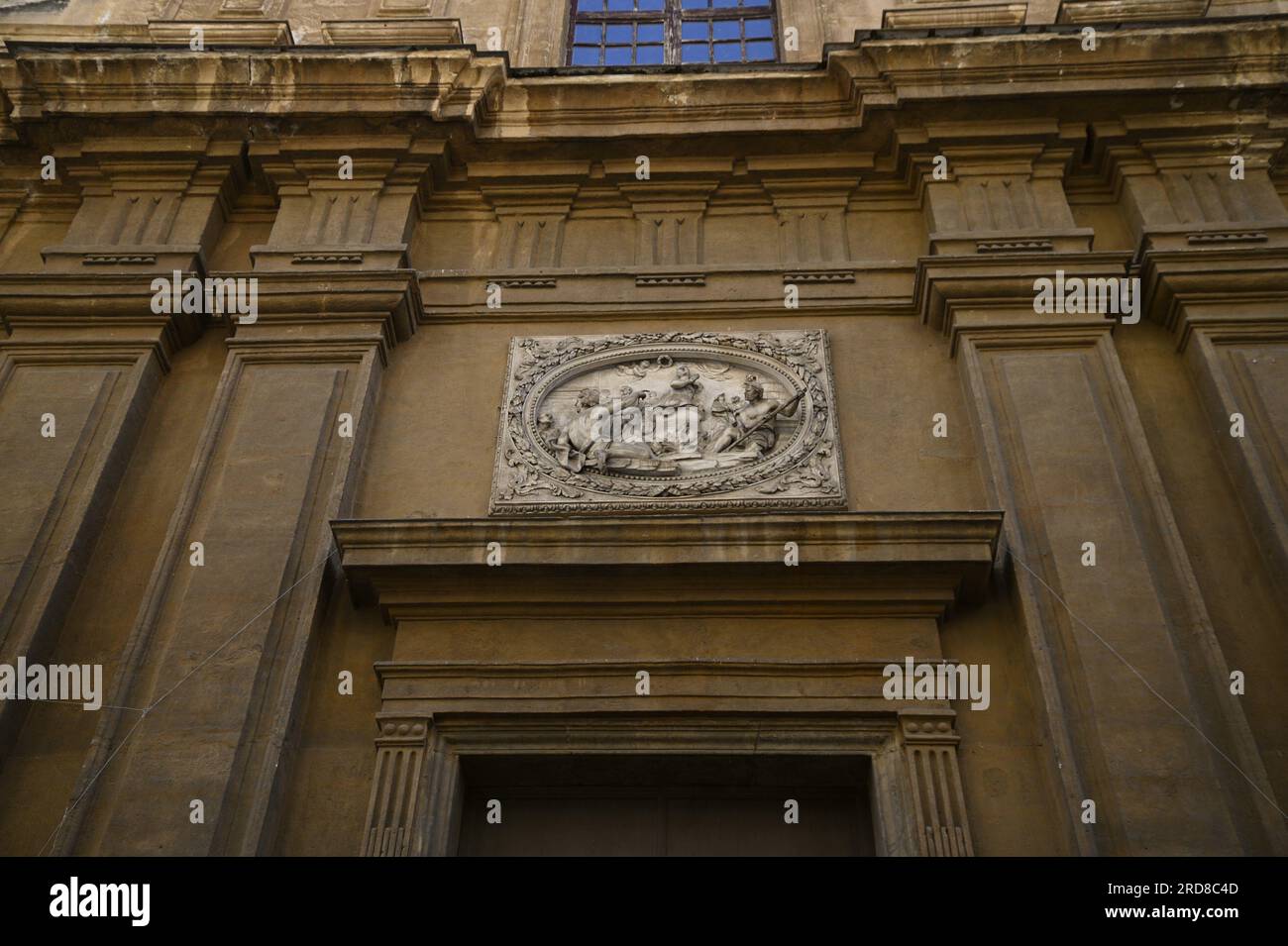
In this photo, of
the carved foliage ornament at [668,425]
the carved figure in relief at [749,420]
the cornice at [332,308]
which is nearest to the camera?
the carved foliage ornament at [668,425]

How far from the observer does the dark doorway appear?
263 inches

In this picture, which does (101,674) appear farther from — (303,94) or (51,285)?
(303,94)

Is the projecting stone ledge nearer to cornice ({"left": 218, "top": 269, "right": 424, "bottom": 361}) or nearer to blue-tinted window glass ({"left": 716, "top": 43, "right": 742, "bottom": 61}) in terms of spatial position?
cornice ({"left": 218, "top": 269, "right": 424, "bottom": 361})

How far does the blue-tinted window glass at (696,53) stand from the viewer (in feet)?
37.4

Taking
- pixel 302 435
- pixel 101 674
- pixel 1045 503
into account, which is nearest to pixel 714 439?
pixel 1045 503

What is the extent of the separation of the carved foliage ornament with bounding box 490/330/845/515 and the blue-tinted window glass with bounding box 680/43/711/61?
3752 mm

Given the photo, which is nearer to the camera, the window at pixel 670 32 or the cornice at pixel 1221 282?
the cornice at pixel 1221 282

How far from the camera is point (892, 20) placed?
Answer: 420 inches

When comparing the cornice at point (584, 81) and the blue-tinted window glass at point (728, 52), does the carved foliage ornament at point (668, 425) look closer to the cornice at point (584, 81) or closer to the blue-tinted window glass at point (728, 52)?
the cornice at point (584, 81)

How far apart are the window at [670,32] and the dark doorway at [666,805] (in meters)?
6.80

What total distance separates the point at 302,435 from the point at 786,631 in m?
3.17

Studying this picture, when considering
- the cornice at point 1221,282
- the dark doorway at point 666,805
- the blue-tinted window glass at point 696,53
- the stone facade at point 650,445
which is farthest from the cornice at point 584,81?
the dark doorway at point 666,805

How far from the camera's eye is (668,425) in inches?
A: 320

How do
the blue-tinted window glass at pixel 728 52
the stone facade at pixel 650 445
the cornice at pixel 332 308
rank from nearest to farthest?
the stone facade at pixel 650 445 < the cornice at pixel 332 308 < the blue-tinted window glass at pixel 728 52
